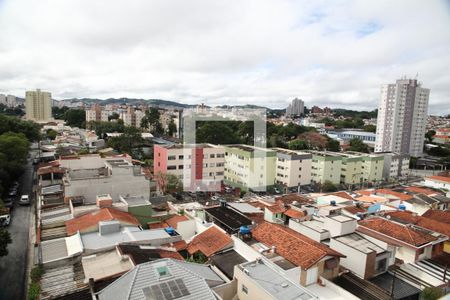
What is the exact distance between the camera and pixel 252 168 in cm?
2570

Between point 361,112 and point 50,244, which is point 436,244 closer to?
point 50,244

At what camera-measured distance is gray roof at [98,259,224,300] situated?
5.75m

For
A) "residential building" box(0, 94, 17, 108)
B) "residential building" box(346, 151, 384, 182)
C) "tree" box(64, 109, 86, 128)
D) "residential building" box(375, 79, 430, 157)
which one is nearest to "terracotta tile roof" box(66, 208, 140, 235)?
"residential building" box(346, 151, 384, 182)

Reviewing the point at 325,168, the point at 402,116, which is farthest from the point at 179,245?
Answer: the point at 402,116

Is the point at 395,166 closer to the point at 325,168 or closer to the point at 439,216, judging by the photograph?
the point at 325,168

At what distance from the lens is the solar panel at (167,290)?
5633mm

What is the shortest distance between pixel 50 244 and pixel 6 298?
2134 millimetres

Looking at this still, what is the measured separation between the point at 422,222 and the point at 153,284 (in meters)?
12.6

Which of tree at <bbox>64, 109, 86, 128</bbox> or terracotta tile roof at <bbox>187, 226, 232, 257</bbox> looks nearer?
terracotta tile roof at <bbox>187, 226, 232, 257</bbox>

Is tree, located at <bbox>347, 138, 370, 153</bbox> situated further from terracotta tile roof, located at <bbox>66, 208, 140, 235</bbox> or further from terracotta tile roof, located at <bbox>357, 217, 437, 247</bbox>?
terracotta tile roof, located at <bbox>66, 208, 140, 235</bbox>

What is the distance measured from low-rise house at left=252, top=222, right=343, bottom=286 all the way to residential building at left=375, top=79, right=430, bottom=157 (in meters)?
38.5

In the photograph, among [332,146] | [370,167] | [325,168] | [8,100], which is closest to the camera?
[325,168]

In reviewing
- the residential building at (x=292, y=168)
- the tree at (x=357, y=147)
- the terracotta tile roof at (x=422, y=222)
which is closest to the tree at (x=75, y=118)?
the residential building at (x=292, y=168)

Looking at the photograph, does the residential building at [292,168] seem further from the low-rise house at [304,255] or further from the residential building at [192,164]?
the low-rise house at [304,255]
